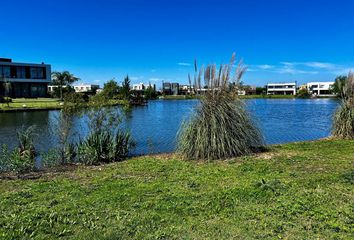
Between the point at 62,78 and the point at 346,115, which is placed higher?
the point at 62,78

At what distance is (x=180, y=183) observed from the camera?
17.8ft

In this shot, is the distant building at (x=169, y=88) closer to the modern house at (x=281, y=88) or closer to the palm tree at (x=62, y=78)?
the modern house at (x=281, y=88)

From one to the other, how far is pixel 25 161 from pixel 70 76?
250 ft

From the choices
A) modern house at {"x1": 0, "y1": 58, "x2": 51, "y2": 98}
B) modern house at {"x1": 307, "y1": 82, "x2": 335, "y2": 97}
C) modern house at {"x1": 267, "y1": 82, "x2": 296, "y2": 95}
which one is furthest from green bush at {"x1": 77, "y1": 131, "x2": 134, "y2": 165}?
modern house at {"x1": 267, "y1": 82, "x2": 296, "y2": 95}

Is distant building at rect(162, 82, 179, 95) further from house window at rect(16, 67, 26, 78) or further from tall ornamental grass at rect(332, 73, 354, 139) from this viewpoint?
tall ornamental grass at rect(332, 73, 354, 139)

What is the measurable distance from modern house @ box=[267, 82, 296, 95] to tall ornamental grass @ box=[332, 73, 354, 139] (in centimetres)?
14574

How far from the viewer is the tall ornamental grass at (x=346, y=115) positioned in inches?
442

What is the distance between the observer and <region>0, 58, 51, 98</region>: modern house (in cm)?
6862

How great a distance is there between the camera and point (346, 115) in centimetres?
1139

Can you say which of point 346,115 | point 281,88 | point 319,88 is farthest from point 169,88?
point 346,115

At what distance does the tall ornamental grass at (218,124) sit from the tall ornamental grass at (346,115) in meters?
5.01

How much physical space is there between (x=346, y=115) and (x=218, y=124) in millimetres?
6353

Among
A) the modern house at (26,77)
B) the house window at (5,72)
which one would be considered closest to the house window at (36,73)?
the modern house at (26,77)

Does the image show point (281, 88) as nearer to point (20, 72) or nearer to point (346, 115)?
point (20, 72)
